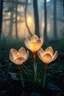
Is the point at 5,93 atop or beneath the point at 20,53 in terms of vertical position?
beneath

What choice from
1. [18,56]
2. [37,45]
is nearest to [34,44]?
[37,45]

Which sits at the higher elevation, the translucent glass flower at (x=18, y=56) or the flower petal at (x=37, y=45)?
the flower petal at (x=37, y=45)

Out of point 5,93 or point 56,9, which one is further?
point 56,9

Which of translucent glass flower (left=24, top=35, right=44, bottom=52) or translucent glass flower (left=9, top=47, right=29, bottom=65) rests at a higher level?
translucent glass flower (left=24, top=35, right=44, bottom=52)

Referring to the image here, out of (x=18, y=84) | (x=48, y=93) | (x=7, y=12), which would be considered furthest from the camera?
(x=7, y=12)

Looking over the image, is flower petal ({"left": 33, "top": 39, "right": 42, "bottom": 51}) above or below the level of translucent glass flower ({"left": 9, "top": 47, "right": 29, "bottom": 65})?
above

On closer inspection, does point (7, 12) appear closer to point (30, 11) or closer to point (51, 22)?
point (30, 11)

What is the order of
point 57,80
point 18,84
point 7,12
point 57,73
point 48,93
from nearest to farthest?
point 48,93
point 18,84
point 57,80
point 57,73
point 7,12

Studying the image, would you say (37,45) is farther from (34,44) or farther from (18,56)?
(18,56)

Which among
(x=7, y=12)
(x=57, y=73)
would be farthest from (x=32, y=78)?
(x=7, y=12)

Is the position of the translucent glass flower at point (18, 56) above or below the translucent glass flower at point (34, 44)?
below
